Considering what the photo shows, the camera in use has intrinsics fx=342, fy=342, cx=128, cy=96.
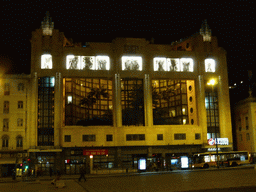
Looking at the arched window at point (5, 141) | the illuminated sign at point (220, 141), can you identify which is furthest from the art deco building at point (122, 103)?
the arched window at point (5, 141)

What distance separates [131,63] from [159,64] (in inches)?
224

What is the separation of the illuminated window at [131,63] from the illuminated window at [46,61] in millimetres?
13992

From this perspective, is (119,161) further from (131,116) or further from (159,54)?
(159,54)

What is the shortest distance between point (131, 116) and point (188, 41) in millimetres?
21195

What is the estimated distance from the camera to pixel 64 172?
5994 centimetres

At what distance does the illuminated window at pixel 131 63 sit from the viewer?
66438 mm

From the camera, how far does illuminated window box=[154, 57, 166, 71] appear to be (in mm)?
67562

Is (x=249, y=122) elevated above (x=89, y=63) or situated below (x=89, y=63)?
below

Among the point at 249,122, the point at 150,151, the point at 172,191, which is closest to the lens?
the point at 172,191

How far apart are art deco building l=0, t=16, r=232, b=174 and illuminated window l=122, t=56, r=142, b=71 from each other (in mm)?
97

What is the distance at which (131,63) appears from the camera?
218 feet

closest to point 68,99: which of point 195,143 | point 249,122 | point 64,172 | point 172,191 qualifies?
point 64,172

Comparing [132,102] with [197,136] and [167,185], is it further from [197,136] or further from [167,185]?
[167,185]

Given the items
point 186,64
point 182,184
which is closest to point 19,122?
point 186,64
